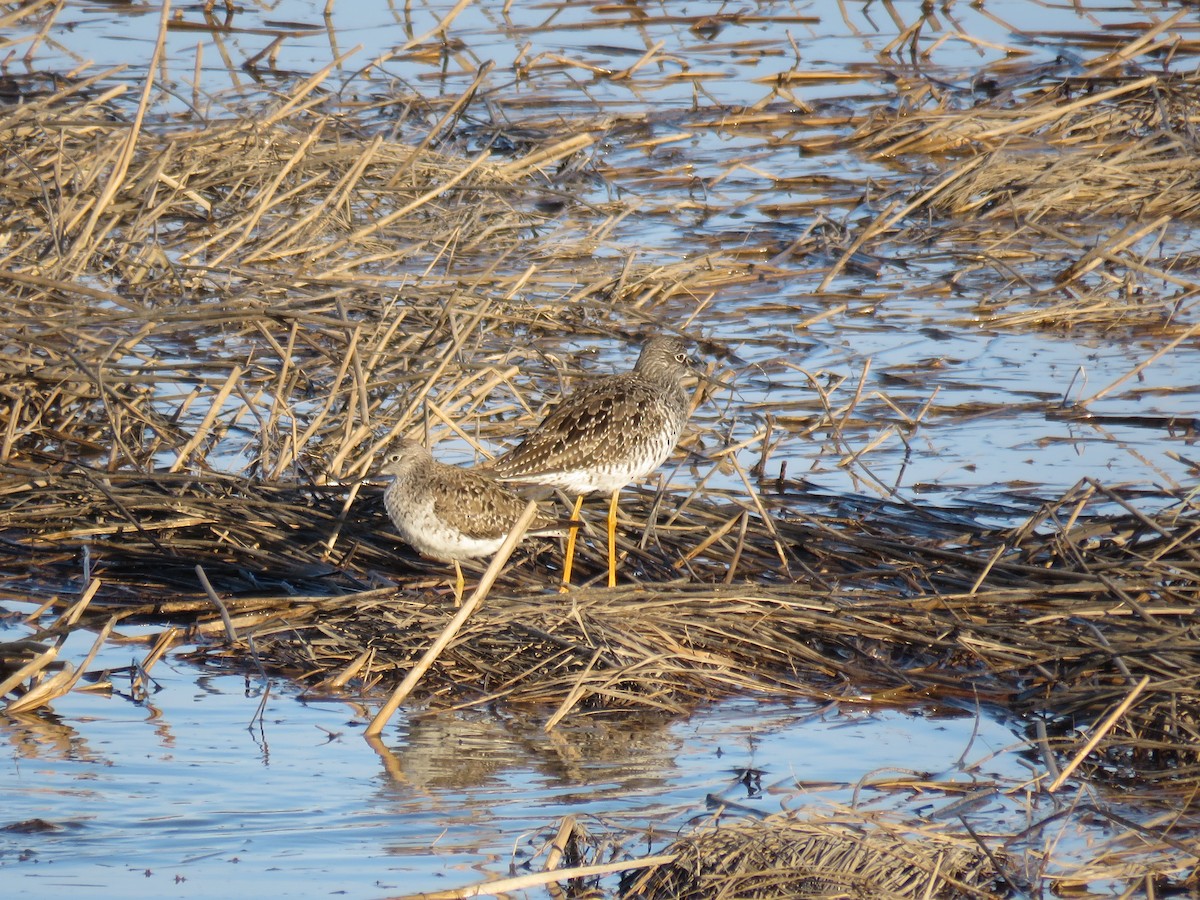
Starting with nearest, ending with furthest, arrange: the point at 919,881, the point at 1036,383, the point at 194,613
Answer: the point at 919,881 < the point at 194,613 < the point at 1036,383

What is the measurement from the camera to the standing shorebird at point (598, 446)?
6.97m

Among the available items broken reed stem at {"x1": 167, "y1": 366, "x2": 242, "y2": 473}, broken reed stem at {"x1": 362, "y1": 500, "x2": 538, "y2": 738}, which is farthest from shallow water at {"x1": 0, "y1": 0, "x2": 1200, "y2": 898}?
broken reed stem at {"x1": 167, "y1": 366, "x2": 242, "y2": 473}

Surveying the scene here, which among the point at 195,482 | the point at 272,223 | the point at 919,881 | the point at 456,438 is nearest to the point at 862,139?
the point at 272,223

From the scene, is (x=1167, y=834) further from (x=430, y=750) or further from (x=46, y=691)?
(x=46, y=691)

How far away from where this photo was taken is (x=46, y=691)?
5.62m

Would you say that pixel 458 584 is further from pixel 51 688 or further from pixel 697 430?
pixel 697 430

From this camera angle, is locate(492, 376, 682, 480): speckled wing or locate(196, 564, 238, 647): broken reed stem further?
locate(492, 376, 682, 480): speckled wing

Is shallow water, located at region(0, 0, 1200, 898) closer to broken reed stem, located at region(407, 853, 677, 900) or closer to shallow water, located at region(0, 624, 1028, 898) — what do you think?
shallow water, located at region(0, 624, 1028, 898)

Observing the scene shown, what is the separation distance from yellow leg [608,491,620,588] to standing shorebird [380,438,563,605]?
211 millimetres

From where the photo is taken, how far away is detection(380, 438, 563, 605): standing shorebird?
6523mm

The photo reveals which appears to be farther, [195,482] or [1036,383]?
[1036,383]

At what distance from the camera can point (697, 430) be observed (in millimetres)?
8500

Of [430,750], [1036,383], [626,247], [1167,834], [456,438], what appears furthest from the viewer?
[626,247]

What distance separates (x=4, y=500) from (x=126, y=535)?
585mm
